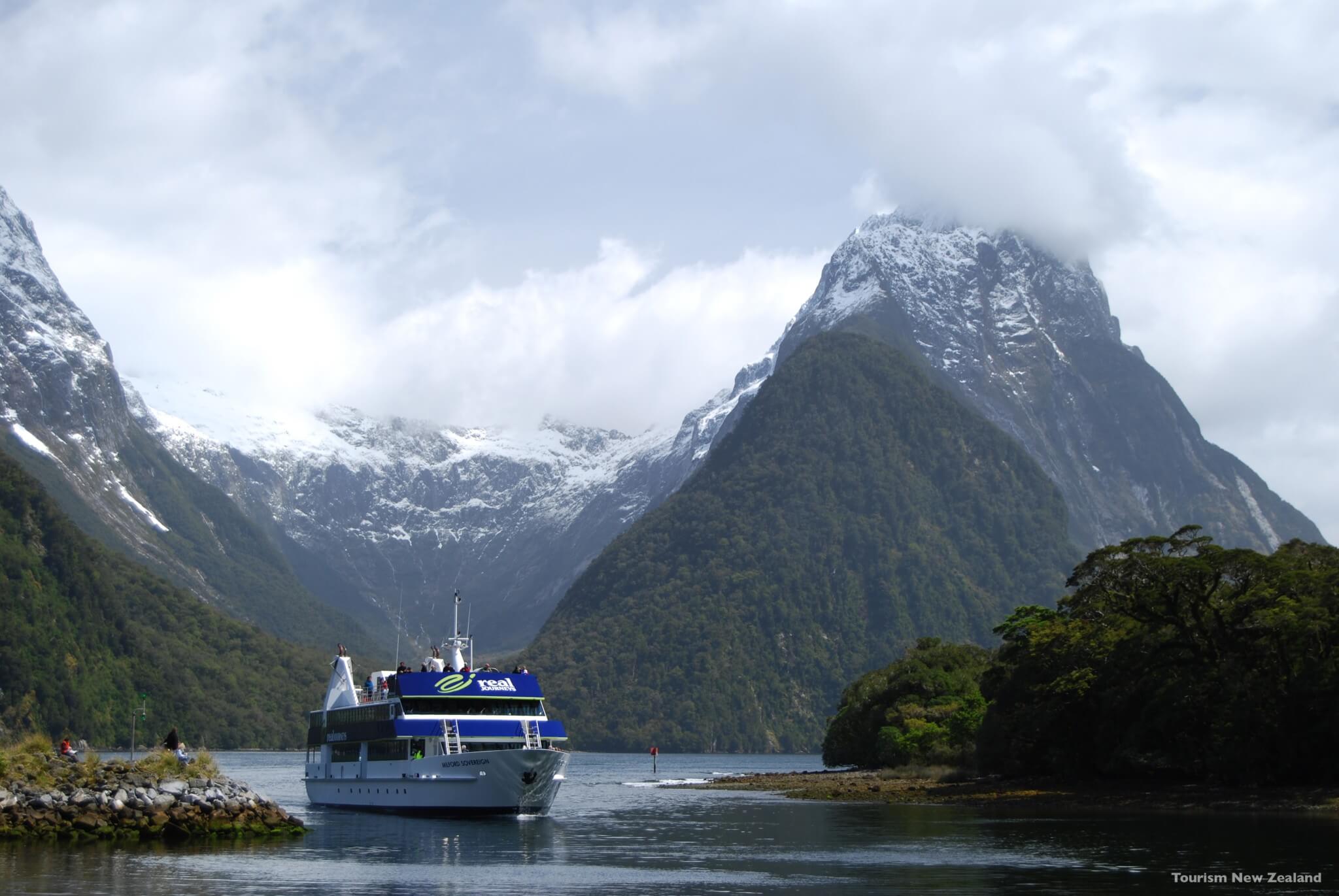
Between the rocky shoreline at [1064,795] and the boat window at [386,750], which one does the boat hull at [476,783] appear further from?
the rocky shoreline at [1064,795]

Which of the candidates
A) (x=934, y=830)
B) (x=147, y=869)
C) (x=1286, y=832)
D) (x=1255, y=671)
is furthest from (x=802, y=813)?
(x=147, y=869)

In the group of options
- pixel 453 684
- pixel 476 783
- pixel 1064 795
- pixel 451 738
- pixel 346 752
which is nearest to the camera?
pixel 476 783

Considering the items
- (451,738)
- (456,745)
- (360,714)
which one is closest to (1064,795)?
(456,745)

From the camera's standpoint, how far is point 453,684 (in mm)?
107312

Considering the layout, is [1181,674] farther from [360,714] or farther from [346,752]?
[346,752]

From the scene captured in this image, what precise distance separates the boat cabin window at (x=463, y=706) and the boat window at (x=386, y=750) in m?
2.76

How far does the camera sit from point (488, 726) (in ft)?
345

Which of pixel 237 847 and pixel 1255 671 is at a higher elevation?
pixel 1255 671

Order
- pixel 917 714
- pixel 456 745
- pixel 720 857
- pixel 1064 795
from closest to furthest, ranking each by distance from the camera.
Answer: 1. pixel 720 857
2. pixel 456 745
3. pixel 1064 795
4. pixel 917 714

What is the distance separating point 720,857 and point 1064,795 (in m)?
44.9

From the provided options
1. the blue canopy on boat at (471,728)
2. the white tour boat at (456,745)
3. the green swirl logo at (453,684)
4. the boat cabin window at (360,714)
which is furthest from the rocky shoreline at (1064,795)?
the boat cabin window at (360,714)

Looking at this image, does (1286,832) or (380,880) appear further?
(1286,832)

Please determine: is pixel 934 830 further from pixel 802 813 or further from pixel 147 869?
pixel 147 869

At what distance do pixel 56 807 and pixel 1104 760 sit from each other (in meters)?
73.9
